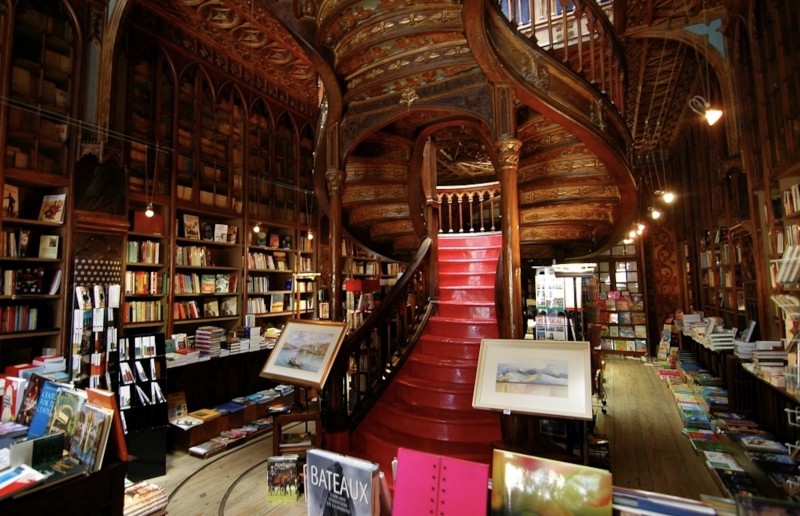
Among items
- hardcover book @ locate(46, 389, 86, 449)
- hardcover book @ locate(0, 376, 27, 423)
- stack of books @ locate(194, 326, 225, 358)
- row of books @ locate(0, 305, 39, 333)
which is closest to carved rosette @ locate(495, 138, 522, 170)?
hardcover book @ locate(46, 389, 86, 449)

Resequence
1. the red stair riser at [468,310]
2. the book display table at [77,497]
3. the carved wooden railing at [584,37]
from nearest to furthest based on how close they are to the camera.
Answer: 1. the book display table at [77,497]
2. the carved wooden railing at [584,37]
3. the red stair riser at [468,310]

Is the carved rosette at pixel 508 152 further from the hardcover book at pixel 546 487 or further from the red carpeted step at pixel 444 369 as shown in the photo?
the hardcover book at pixel 546 487

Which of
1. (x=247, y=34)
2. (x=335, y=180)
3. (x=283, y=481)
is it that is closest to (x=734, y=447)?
(x=283, y=481)

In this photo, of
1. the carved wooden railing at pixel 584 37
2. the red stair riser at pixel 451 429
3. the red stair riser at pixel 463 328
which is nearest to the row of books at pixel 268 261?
the red stair riser at pixel 463 328

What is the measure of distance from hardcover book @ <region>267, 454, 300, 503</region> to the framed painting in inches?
24.8

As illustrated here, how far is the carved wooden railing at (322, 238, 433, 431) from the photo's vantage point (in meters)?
3.13

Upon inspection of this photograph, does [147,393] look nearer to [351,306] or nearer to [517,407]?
[517,407]

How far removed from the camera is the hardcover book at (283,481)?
271 centimetres

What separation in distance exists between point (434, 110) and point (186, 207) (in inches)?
128

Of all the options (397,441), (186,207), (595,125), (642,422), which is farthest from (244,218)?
(642,422)

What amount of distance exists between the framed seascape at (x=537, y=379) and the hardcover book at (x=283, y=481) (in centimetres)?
157

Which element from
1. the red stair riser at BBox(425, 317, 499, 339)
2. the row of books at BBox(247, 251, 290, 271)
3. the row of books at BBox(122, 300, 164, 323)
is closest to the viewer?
the red stair riser at BBox(425, 317, 499, 339)

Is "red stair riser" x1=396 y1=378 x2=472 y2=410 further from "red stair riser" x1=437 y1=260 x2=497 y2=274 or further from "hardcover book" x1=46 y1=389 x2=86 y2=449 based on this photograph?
"hardcover book" x1=46 y1=389 x2=86 y2=449

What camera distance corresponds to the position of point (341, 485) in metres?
1.29
